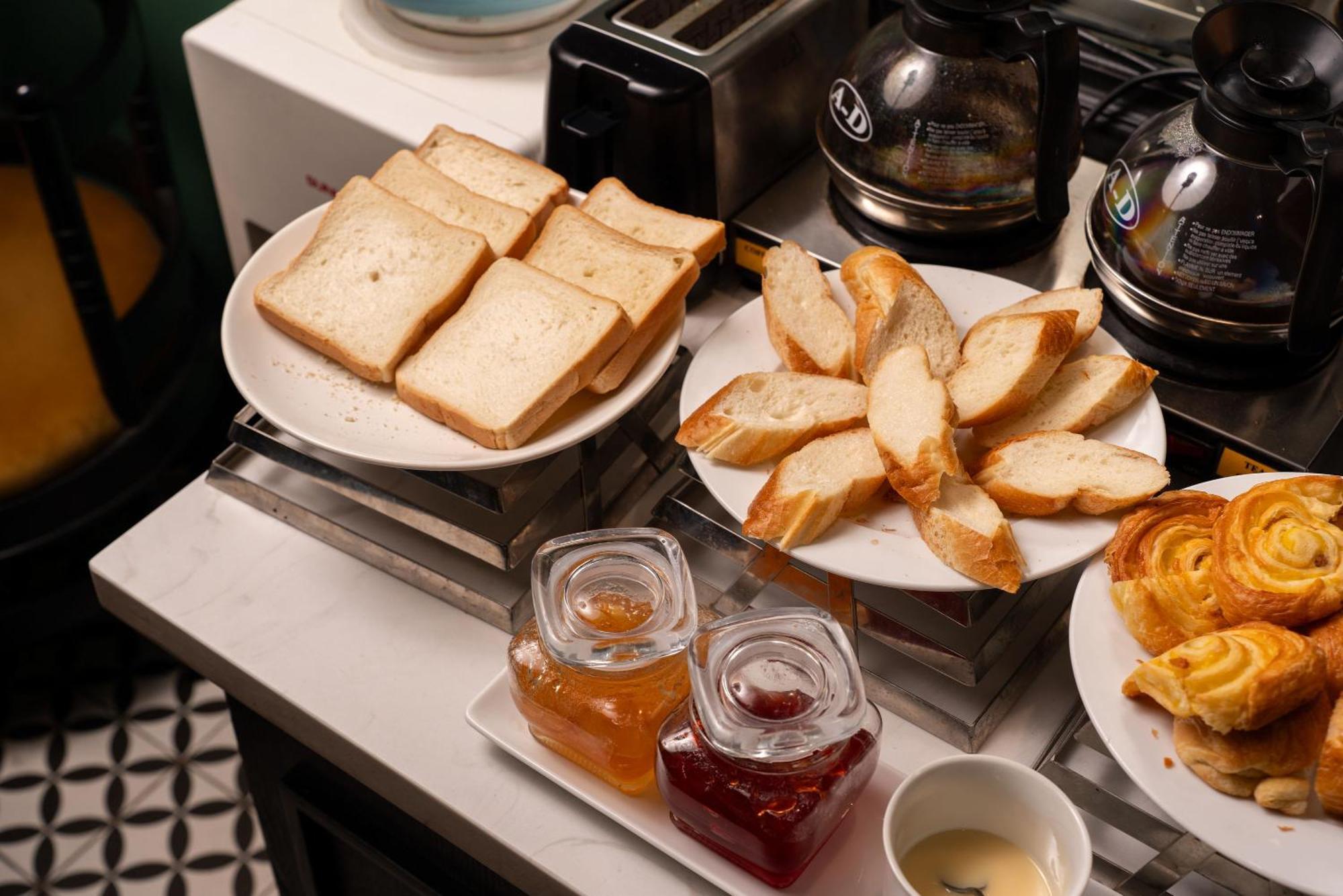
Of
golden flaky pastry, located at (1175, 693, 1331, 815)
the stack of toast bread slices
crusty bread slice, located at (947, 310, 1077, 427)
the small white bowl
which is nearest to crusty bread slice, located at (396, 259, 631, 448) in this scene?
the stack of toast bread slices

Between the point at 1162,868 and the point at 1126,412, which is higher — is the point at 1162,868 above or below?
below

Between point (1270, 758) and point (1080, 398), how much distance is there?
29 cm

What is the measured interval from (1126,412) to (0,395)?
1.36 metres

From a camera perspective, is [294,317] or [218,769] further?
[218,769]

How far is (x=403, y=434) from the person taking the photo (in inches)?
38.2

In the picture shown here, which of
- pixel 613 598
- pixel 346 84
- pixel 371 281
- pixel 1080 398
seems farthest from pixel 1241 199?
pixel 346 84

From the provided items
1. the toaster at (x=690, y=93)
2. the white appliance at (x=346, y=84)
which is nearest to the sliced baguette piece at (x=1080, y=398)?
the toaster at (x=690, y=93)

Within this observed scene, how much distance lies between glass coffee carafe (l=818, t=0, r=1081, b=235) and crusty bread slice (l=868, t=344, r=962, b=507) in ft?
0.67

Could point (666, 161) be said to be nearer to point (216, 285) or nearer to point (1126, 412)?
point (1126, 412)

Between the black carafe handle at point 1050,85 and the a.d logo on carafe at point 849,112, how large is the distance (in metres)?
0.11

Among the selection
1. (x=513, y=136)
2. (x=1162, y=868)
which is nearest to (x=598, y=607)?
(x=1162, y=868)

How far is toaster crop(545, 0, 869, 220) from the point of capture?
1.11 m

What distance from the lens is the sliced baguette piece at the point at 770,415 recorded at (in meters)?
0.92

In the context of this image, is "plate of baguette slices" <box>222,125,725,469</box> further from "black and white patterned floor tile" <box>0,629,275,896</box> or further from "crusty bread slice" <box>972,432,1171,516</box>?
"black and white patterned floor tile" <box>0,629,275,896</box>
